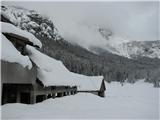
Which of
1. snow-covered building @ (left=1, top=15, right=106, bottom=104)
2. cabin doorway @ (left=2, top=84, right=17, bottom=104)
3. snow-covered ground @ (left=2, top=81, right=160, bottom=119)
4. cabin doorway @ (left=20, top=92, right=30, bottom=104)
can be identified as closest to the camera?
snow-covered ground @ (left=2, top=81, right=160, bottom=119)

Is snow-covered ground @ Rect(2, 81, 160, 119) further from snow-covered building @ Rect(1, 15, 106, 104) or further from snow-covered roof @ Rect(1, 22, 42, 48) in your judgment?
snow-covered roof @ Rect(1, 22, 42, 48)

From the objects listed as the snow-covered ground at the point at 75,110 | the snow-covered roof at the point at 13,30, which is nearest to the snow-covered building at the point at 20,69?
the snow-covered roof at the point at 13,30

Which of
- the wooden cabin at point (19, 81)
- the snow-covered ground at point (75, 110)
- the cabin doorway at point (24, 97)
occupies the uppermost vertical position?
the wooden cabin at point (19, 81)

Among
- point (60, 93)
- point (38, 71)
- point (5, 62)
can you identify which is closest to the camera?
point (5, 62)

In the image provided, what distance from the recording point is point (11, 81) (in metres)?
18.6

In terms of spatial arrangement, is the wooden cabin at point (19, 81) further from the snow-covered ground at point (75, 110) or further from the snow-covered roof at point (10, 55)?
the snow-covered ground at point (75, 110)

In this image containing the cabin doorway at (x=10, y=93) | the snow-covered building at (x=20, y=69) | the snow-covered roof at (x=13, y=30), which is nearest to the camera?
the snow-covered building at (x=20, y=69)

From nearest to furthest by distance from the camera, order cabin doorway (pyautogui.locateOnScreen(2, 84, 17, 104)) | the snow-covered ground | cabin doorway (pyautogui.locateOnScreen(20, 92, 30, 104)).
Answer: the snow-covered ground → cabin doorway (pyautogui.locateOnScreen(2, 84, 17, 104)) → cabin doorway (pyautogui.locateOnScreen(20, 92, 30, 104))

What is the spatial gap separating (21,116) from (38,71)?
9111mm

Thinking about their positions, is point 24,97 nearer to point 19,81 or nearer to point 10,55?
point 19,81

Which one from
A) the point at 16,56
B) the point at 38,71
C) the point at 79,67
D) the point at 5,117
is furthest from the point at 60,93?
the point at 79,67

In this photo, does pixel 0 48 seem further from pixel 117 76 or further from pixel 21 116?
pixel 117 76

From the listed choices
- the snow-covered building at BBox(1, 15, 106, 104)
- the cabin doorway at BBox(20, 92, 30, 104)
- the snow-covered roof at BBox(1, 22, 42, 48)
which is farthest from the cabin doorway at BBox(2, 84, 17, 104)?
the snow-covered roof at BBox(1, 22, 42, 48)

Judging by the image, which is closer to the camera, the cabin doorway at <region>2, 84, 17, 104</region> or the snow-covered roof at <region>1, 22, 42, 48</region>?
the snow-covered roof at <region>1, 22, 42, 48</region>
